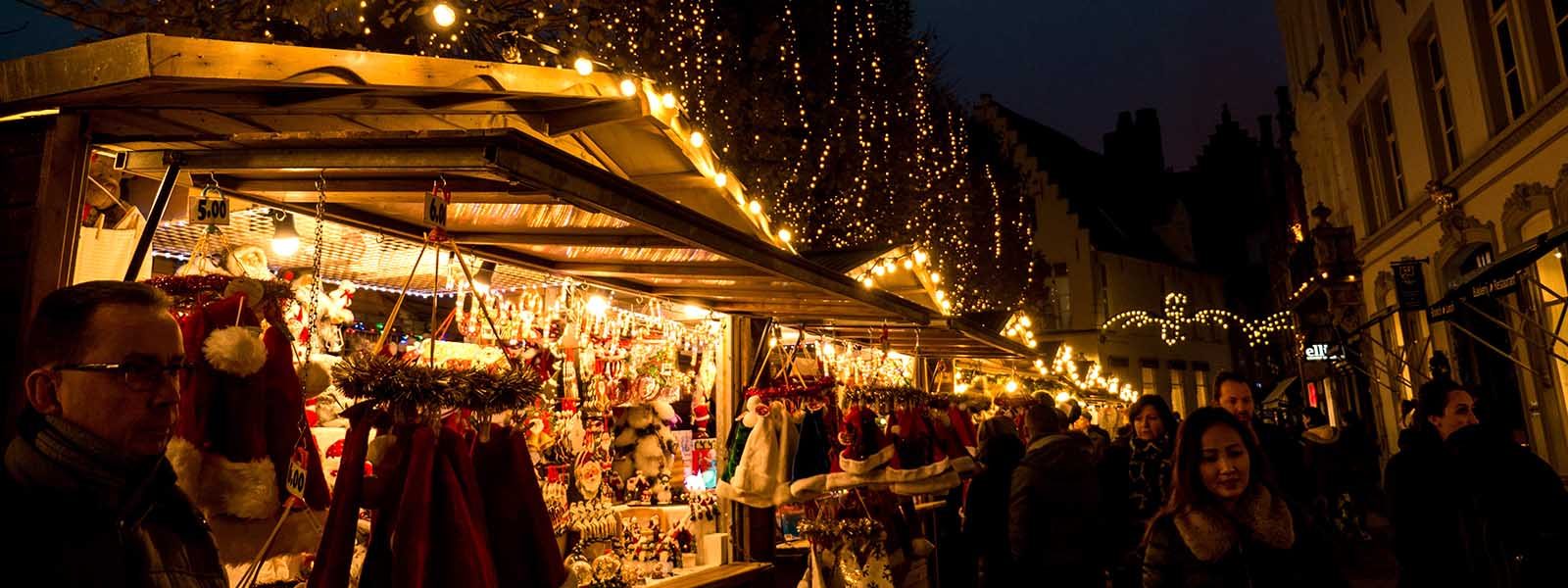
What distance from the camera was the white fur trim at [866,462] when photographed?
5.87m

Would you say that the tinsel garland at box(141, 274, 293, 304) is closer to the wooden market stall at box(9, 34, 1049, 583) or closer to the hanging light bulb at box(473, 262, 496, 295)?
the wooden market stall at box(9, 34, 1049, 583)

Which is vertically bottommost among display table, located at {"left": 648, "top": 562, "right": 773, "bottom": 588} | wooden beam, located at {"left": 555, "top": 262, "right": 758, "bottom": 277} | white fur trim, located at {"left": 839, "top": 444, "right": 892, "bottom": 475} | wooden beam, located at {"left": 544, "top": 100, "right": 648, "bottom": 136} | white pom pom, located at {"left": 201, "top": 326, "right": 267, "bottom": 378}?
display table, located at {"left": 648, "top": 562, "right": 773, "bottom": 588}

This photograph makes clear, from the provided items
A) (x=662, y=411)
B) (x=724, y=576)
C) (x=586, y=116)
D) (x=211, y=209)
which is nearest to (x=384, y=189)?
(x=211, y=209)

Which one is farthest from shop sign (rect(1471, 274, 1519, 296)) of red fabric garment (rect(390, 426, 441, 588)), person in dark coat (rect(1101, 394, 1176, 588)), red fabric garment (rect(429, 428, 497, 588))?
red fabric garment (rect(390, 426, 441, 588))

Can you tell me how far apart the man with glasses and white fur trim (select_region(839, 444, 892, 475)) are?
14.4ft

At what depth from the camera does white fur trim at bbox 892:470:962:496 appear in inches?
239

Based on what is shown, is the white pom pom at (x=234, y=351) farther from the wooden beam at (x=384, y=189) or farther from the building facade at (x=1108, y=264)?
the building facade at (x=1108, y=264)

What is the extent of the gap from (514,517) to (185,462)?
1.00 m

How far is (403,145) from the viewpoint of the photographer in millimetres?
2680

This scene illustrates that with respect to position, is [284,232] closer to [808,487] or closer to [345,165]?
[345,165]

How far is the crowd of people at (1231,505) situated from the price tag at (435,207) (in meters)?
2.83

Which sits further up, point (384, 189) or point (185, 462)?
point (384, 189)

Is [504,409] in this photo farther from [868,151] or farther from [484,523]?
[868,151]

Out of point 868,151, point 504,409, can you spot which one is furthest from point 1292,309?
point 504,409
